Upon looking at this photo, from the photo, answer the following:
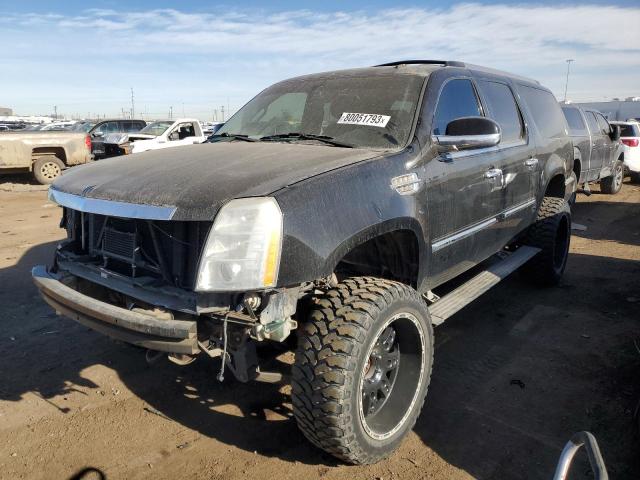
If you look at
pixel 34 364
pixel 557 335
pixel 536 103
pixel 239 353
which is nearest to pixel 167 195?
pixel 239 353

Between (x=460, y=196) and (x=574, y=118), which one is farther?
(x=574, y=118)

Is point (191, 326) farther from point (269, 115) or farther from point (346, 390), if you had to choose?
point (269, 115)

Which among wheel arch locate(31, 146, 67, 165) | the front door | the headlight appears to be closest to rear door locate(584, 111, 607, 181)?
the front door

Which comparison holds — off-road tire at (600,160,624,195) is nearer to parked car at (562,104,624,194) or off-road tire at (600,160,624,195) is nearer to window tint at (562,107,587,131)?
parked car at (562,104,624,194)

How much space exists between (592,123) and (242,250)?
1141 centimetres

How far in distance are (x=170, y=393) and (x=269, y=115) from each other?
211 centimetres

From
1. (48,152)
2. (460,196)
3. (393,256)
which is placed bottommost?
(393,256)

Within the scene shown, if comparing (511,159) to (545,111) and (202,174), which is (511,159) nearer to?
(545,111)

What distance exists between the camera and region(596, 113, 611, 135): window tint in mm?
11930

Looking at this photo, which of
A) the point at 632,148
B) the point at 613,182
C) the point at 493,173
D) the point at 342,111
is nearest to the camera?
the point at 342,111

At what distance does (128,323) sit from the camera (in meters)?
2.45

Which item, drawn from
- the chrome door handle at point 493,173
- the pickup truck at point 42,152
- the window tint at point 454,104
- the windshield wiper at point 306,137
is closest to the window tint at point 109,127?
the pickup truck at point 42,152

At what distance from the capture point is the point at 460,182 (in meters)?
3.49

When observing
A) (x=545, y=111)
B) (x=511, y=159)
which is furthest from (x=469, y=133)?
(x=545, y=111)
